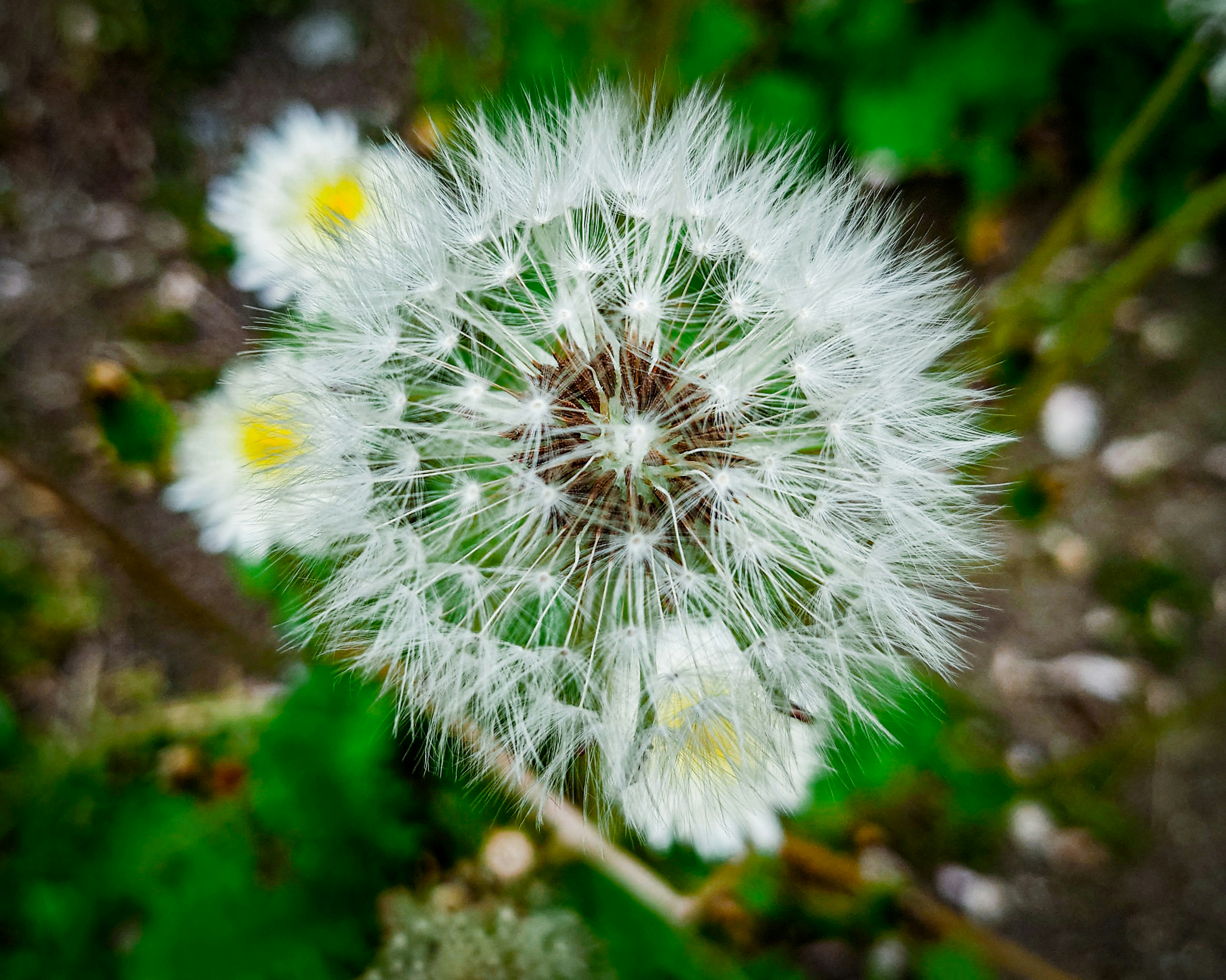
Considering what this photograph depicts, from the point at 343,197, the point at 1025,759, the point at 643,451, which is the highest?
the point at 343,197

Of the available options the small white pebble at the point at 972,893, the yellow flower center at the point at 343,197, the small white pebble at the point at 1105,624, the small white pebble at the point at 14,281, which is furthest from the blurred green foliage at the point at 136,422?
the small white pebble at the point at 1105,624

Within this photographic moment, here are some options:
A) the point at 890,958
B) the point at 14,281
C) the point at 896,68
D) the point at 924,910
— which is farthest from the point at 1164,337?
the point at 14,281

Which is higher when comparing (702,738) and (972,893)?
(702,738)

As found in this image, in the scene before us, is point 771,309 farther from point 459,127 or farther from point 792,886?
point 792,886

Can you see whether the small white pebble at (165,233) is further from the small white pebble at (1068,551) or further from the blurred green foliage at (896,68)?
the small white pebble at (1068,551)

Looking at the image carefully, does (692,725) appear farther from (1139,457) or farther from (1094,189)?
(1139,457)

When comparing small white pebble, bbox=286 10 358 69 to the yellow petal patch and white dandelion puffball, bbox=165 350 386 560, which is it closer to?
the yellow petal patch

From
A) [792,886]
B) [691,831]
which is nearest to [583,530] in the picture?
[691,831]

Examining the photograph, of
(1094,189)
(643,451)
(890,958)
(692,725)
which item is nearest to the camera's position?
(692,725)
